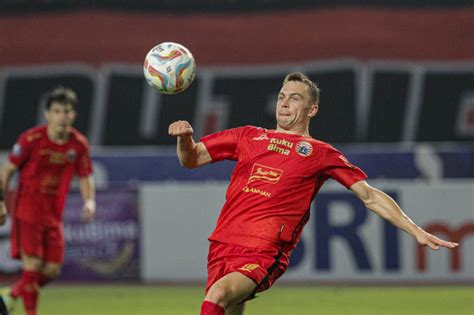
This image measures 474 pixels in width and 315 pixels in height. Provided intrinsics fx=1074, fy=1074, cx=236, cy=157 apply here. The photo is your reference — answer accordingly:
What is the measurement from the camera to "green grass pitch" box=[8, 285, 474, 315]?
1034 centimetres

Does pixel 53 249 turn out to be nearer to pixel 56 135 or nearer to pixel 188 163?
pixel 56 135

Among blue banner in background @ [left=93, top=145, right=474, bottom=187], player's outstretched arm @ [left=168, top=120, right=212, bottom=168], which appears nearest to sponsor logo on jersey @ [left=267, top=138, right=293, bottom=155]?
player's outstretched arm @ [left=168, top=120, right=212, bottom=168]

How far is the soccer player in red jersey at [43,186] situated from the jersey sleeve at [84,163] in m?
0.13

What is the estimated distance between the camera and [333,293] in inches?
483

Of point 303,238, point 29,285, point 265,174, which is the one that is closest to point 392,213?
point 265,174

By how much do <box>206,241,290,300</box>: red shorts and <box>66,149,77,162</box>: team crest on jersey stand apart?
3517 millimetres

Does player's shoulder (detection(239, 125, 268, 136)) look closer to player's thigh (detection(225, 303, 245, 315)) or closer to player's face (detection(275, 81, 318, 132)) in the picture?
player's face (detection(275, 81, 318, 132))

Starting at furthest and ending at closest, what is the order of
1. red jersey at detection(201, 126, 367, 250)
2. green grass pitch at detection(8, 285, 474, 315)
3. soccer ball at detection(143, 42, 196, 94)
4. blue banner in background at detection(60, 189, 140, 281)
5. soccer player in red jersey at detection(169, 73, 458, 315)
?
blue banner in background at detection(60, 189, 140, 281) < green grass pitch at detection(8, 285, 474, 315) < soccer ball at detection(143, 42, 196, 94) < red jersey at detection(201, 126, 367, 250) < soccer player in red jersey at detection(169, 73, 458, 315)

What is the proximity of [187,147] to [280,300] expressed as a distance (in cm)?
570

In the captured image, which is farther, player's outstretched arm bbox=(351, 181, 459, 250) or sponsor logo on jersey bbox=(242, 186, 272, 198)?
sponsor logo on jersey bbox=(242, 186, 272, 198)

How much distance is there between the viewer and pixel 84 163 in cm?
949

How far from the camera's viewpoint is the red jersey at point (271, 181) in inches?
236

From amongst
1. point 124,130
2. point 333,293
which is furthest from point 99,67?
point 333,293

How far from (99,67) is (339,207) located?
9665 millimetres
